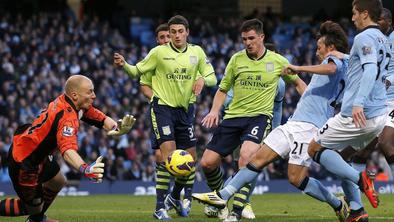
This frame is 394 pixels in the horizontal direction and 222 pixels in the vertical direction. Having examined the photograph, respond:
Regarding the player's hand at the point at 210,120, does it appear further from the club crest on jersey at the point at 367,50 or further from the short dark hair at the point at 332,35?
the club crest on jersey at the point at 367,50

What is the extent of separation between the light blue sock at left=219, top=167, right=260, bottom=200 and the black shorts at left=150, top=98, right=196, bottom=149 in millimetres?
2071

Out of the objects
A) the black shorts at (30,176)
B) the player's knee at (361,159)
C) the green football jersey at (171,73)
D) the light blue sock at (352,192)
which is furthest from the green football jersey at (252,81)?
the black shorts at (30,176)

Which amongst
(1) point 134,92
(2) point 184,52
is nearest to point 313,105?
(2) point 184,52

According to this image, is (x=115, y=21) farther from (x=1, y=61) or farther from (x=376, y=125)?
(x=376, y=125)

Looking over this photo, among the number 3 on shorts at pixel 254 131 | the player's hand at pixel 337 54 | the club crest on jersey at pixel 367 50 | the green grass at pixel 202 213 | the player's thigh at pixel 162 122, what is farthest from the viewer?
the player's thigh at pixel 162 122

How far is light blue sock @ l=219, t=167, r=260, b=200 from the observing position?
1016 cm

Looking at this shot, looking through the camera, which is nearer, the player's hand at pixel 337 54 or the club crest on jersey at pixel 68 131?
the club crest on jersey at pixel 68 131

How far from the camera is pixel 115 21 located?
32.8 metres

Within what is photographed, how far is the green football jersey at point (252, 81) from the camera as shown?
11797 millimetres

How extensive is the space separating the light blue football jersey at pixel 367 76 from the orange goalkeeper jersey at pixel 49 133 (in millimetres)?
2882

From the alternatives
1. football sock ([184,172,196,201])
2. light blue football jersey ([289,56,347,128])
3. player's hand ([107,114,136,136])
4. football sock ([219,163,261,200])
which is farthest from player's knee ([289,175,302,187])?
football sock ([184,172,196,201])

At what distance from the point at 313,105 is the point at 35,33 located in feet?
64.4

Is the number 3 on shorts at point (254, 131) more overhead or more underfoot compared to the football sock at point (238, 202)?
more overhead

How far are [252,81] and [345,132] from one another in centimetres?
265
